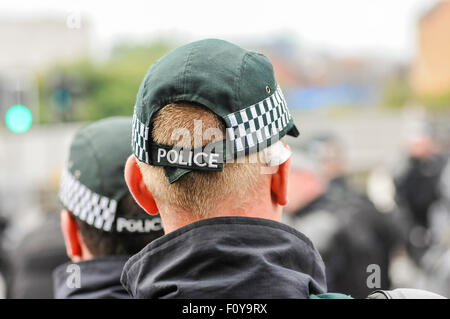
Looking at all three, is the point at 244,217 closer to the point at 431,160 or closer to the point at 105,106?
the point at 431,160

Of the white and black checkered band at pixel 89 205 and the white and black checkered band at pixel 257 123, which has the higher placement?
the white and black checkered band at pixel 257 123

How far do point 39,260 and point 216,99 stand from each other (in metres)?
2.11

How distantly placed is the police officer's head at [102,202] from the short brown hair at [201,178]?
572 millimetres

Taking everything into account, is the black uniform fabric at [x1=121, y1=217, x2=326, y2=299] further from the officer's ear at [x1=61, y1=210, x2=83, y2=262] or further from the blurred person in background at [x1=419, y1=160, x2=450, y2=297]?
the blurred person in background at [x1=419, y1=160, x2=450, y2=297]

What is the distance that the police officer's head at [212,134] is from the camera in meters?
1.29

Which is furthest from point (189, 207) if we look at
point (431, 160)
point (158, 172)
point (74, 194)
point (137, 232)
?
point (431, 160)

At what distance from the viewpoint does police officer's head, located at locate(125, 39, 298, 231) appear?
4.22 feet

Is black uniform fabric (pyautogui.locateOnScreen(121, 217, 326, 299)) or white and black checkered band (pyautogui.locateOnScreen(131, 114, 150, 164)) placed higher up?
white and black checkered band (pyautogui.locateOnScreen(131, 114, 150, 164))

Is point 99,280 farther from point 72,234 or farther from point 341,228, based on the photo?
point 341,228

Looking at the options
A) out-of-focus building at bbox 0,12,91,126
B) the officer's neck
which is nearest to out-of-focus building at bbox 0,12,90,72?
out-of-focus building at bbox 0,12,91,126

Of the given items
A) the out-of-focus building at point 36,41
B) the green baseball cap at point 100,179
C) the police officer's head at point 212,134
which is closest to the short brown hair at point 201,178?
the police officer's head at point 212,134

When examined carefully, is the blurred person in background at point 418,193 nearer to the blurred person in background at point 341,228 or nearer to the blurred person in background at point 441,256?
the blurred person in background at point 441,256

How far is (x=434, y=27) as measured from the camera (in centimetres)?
3516

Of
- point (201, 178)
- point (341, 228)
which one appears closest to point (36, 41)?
point (341, 228)
